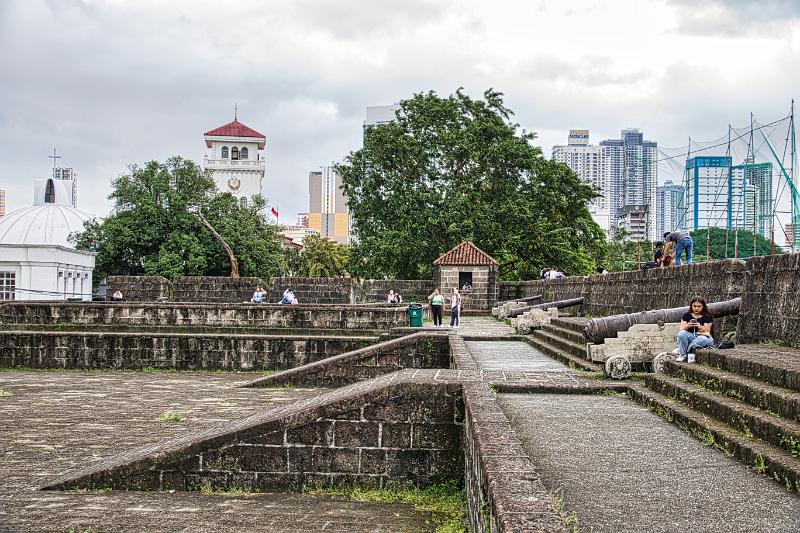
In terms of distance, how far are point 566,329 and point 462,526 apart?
843cm

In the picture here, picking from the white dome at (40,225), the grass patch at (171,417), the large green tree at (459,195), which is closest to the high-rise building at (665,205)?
the large green tree at (459,195)

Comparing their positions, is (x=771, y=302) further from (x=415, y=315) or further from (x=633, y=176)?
(x=633, y=176)

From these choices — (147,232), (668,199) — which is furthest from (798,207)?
(147,232)

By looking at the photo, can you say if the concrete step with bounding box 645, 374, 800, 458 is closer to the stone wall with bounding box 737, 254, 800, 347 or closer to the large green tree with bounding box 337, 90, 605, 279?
the stone wall with bounding box 737, 254, 800, 347

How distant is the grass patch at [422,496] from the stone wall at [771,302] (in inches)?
139

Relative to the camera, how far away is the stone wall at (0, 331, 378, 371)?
722 inches

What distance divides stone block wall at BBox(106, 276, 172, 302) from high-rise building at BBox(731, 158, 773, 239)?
2007 centimetres

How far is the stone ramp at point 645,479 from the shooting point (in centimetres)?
420

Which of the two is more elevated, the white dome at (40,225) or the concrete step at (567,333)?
the white dome at (40,225)

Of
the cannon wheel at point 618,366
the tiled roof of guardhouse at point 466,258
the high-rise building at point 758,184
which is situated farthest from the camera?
the tiled roof of guardhouse at point 466,258

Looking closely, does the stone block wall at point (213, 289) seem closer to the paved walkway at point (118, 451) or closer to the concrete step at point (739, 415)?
the paved walkway at point (118, 451)

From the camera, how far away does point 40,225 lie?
66625mm

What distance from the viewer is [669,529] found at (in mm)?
4070

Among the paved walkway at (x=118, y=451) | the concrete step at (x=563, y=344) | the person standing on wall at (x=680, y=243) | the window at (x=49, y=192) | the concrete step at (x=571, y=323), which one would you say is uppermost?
the window at (x=49, y=192)
